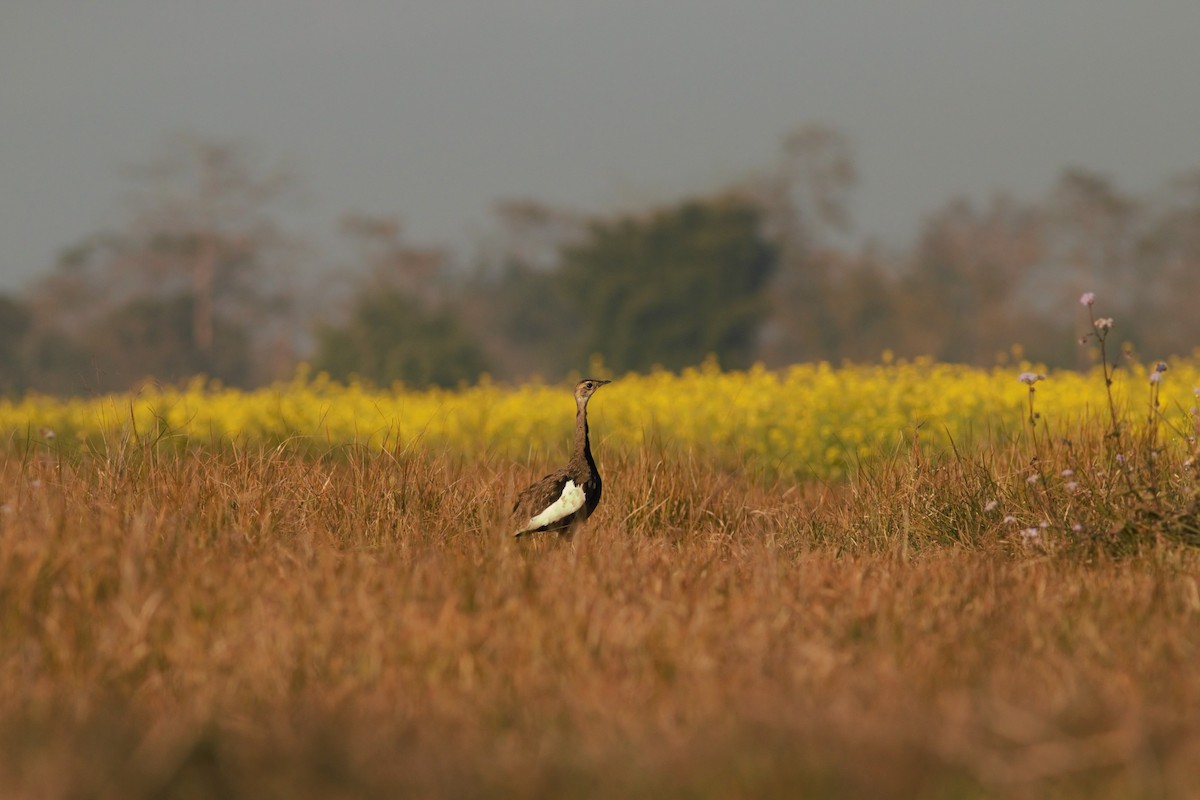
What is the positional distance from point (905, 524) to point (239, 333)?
119 feet

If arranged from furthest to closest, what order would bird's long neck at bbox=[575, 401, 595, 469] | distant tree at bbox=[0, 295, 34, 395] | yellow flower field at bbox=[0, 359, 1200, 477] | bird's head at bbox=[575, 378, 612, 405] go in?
distant tree at bbox=[0, 295, 34, 395] → yellow flower field at bbox=[0, 359, 1200, 477] → bird's head at bbox=[575, 378, 612, 405] → bird's long neck at bbox=[575, 401, 595, 469]


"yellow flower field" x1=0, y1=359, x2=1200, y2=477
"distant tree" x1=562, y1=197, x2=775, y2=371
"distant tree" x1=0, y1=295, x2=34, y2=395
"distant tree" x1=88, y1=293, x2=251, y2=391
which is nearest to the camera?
"yellow flower field" x1=0, y1=359, x2=1200, y2=477

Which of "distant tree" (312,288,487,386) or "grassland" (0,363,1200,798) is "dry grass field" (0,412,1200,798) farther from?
"distant tree" (312,288,487,386)

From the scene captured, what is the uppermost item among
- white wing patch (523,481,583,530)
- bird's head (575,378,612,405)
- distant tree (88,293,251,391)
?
distant tree (88,293,251,391)

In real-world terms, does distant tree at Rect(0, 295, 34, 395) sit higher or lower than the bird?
higher

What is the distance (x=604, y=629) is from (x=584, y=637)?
0.08 meters

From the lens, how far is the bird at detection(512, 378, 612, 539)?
7.02 m

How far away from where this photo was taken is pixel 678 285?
3669 cm

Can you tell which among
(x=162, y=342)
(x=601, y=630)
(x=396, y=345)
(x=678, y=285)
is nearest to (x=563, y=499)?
(x=601, y=630)

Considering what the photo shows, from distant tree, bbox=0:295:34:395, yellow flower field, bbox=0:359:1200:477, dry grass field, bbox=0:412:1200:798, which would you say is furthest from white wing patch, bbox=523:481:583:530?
distant tree, bbox=0:295:34:395

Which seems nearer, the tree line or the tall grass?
the tall grass

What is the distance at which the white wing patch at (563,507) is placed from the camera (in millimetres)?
6992

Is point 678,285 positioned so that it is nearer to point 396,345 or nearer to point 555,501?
point 396,345

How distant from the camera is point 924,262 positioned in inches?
1602
